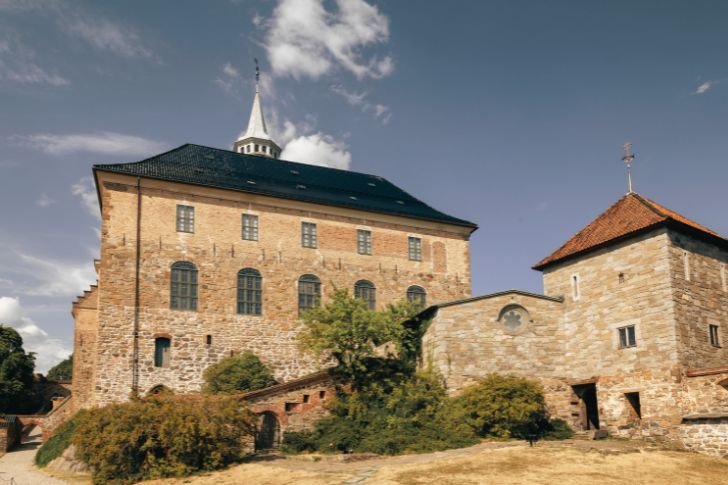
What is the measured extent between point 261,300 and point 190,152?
983 cm

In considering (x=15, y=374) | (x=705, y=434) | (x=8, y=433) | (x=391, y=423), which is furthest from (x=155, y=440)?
(x=15, y=374)

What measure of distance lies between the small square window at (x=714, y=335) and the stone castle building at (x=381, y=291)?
92 mm

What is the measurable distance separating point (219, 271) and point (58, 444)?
10.3 metres

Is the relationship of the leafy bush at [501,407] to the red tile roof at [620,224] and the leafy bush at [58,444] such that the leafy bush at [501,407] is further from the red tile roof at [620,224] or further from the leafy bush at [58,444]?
the leafy bush at [58,444]

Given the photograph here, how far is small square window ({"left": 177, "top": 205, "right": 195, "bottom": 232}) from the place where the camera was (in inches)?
1297

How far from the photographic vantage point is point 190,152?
123 feet

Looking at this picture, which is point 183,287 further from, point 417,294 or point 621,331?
point 621,331

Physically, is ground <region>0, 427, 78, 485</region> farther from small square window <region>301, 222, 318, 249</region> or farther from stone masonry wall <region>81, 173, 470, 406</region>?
small square window <region>301, 222, 318, 249</region>

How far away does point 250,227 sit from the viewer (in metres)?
34.5

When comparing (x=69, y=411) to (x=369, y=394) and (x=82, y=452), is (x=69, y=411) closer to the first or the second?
(x=82, y=452)

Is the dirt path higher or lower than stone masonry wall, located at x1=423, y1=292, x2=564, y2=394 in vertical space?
lower

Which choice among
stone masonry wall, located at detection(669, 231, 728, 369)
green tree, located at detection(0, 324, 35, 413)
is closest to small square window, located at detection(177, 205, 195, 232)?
stone masonry wall, located at detection(669, 231, 728, 369)

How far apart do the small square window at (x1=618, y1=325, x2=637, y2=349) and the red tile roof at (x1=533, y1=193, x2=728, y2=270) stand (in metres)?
3.55

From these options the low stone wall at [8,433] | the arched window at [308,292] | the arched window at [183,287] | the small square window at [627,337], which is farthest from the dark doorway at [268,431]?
the low stone wall at [8,433]
